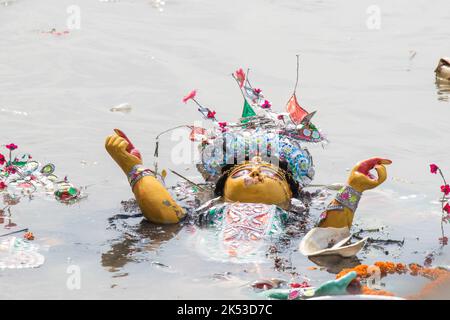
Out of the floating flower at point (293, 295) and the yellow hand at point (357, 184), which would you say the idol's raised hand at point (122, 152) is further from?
the floating flower at point (293, 295)

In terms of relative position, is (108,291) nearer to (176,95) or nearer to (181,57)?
(176,95)

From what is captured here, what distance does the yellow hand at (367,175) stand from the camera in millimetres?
10547

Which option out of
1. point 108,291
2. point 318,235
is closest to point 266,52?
point 318,235

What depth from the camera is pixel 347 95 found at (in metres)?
16.8

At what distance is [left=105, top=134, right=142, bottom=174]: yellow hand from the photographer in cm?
1134

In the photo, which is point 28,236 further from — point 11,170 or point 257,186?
point 257,186

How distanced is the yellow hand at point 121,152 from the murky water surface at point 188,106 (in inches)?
26.4

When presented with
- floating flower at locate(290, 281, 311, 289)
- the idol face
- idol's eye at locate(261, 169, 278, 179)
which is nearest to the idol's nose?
the idol face

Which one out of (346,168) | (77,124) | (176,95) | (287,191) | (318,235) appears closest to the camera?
(318,235)

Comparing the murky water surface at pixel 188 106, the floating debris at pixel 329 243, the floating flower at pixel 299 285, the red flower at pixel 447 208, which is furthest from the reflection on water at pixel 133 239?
the red flower at pixel 447 208

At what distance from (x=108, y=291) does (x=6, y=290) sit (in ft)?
3.14

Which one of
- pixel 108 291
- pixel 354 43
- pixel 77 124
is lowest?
pixel 108 291

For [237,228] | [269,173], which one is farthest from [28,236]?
[269,173]

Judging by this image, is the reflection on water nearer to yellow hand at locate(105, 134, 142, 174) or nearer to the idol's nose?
yellow hand at locate(105, 134, 142, 174)
